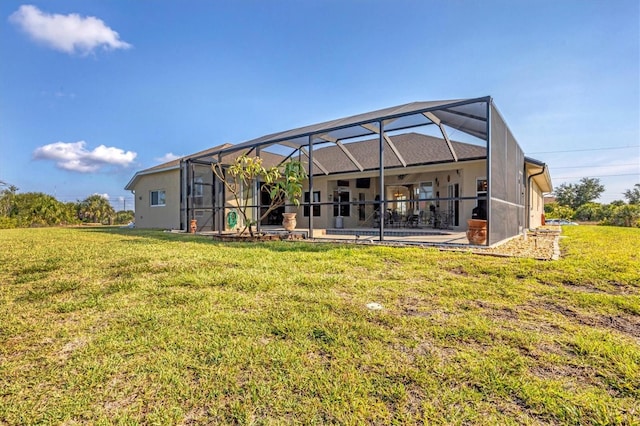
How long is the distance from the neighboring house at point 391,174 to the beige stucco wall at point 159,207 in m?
0.06

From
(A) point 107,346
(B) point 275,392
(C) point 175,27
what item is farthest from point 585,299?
(C) point 175,27

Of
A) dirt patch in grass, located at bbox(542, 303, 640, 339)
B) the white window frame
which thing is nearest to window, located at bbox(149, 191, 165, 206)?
the white window frame

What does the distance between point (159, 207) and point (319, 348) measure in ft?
56.8

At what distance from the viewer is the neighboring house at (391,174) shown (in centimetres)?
771

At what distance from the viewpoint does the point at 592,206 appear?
26969mm

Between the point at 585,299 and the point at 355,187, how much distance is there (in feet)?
46.5

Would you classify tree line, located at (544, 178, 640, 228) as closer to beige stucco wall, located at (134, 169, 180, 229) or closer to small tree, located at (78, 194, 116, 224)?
beige stucco wall, located at (134, 169, 180, 229)

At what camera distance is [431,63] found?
11.0m

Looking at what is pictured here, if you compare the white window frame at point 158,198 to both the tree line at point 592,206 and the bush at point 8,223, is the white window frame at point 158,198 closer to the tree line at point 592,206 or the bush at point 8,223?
the bush at point 8,223

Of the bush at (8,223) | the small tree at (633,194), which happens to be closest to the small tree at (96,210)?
the bush at (8,223)

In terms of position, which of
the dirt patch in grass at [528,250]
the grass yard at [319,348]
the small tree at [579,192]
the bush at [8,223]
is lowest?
the grass yard at [319,348]

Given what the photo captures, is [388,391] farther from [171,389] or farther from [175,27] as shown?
[175,27]

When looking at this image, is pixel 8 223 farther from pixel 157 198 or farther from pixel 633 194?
pixel 633 194

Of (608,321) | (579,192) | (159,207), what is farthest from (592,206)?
(159,207)
